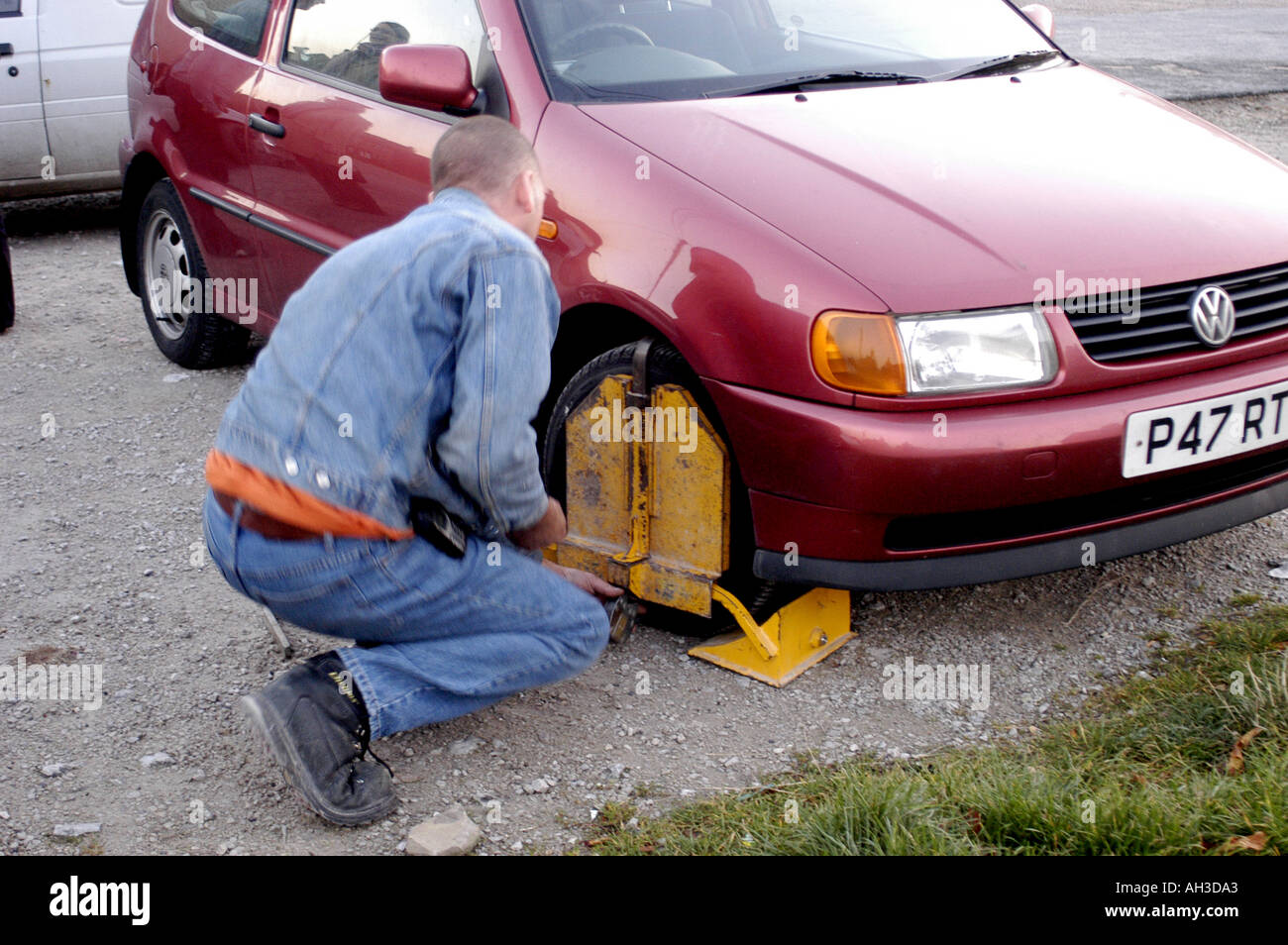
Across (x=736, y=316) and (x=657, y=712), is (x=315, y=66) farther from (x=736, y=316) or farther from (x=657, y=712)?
(x=657, y=712)

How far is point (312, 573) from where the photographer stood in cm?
251

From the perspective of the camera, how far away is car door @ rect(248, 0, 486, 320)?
3.72 meters

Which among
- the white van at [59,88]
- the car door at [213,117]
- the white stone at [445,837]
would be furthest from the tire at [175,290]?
the white stone at [445,837]

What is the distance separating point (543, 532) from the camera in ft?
8.80

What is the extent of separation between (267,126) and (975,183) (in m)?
2.41

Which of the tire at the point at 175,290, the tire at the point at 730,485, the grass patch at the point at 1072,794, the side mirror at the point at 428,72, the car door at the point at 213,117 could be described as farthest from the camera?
the tire at the point at 175,290

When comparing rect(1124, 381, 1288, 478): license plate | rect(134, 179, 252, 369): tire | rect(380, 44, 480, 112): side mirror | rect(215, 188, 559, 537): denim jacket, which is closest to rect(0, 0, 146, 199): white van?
rect(134, 179, 252, 369): tire

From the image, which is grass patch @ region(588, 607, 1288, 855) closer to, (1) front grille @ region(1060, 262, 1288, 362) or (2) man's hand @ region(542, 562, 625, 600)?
(2) man's hand @ region(542, 562, 625, 600)

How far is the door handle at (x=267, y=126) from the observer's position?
428cm

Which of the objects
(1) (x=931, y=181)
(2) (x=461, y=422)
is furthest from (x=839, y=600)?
(2) (x=461, y=422)

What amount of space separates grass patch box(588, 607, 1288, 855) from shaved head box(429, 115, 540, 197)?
1261 mm

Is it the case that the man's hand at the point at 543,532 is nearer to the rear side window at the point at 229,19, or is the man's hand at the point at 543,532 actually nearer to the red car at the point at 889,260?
the red car at the point at 889,260

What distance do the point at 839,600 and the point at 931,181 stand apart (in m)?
1.03

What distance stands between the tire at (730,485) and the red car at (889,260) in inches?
0.5
